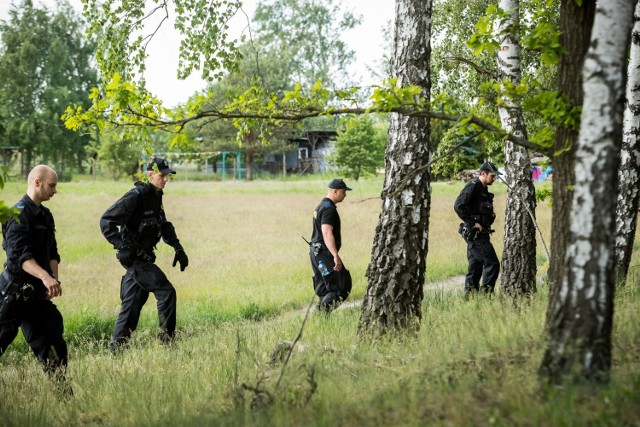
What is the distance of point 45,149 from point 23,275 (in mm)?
58326

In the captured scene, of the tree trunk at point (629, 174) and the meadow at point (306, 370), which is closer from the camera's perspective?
the meadow at point (306, 370)

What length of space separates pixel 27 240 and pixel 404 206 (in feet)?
10.7

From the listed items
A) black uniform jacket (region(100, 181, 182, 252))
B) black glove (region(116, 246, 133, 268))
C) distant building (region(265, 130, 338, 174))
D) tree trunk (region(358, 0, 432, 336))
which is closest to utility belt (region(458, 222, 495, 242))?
tree trunk (region(358, 0, 432, 336))

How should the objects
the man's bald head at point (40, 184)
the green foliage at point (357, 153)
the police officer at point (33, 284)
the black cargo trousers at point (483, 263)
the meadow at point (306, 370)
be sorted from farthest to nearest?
the green foliage at point (357, 153) → the black cargo trousers at point (483, 263) → the man's bald head at point (40, 184) → the police officer at point (33, 284) → the meadow at point (306, 370)

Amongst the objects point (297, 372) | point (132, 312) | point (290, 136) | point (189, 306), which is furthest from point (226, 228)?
point (290, 136)

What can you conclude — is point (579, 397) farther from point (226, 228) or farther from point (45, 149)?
point (45, 149)

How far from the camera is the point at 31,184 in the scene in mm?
5531

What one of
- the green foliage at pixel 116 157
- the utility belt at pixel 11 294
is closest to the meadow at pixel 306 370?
the utility belt at pixel 11 294

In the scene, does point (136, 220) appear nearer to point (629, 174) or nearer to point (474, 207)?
point (474, 207)

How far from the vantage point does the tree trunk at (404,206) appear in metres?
5.68

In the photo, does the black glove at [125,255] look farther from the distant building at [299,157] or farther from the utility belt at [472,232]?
the distant building at [299,157]

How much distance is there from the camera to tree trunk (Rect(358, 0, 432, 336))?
5.68 m

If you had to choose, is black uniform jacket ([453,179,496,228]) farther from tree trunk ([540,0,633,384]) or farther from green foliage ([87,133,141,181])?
green foliage ([87,133,141,181])

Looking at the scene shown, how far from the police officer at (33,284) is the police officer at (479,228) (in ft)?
17.9
